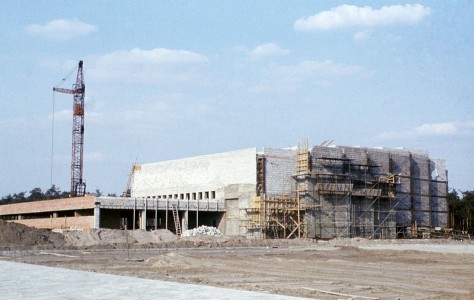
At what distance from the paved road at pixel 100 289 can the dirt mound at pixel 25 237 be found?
28915 mm

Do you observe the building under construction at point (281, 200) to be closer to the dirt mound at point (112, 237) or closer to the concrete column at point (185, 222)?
the concrete column at point (185, 222)

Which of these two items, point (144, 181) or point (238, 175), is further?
point (144, 181)

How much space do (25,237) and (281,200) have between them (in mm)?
25347

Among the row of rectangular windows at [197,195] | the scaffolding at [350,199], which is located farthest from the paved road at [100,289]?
the row of rectangular windows at [197,195]

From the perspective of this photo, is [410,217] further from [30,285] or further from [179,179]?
[30,285]

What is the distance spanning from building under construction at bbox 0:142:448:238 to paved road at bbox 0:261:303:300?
144 feet

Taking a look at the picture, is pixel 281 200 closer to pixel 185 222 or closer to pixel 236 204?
pixel 236 204

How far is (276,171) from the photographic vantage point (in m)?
64.2

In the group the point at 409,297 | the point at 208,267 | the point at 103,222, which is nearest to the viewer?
the point at 409,297

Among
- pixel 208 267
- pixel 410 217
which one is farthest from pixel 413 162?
pixel 208 267

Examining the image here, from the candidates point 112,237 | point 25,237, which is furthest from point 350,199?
point 25,237

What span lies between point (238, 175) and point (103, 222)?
14.2m

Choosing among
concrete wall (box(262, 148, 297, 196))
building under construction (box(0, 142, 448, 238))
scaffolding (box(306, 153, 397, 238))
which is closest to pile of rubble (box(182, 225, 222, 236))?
building under construction (box(0, 142, 448, 238))

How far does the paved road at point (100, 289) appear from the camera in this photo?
40.5 ft
